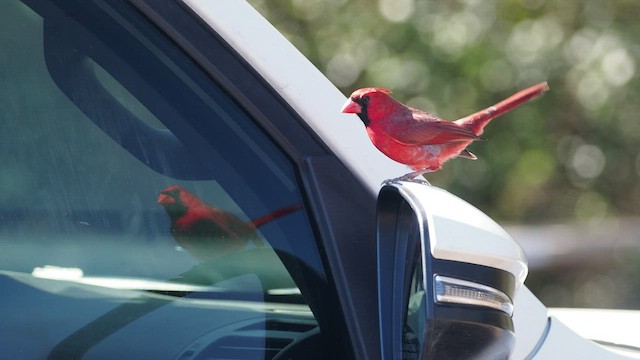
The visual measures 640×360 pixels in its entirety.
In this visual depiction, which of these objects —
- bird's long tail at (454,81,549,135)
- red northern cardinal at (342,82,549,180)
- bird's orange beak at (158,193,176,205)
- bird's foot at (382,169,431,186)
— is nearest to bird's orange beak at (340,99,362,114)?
red northern cardinal at (342,82,549,180)

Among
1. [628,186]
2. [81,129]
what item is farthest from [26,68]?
[628,186]

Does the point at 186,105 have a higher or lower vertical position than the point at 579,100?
lower

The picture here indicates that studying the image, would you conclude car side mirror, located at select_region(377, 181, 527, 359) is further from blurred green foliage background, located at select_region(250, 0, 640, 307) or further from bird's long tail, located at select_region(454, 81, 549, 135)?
blurred green foliage background, located at select_region(250, 0, 640, 307)

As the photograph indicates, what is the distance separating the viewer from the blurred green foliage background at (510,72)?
19.2 feet

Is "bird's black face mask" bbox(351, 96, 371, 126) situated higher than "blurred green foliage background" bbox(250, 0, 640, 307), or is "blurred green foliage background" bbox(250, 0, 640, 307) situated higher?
"blurred green foliage background" bbox(250, 0, 640, 307)

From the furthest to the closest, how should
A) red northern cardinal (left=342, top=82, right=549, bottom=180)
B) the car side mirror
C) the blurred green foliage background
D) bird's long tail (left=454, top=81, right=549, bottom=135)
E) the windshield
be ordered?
the blurred green foliage background, bird's long tail (left=454, top=81, right=549, bottom=135), red northern cardinal (left=342, top=82, right=549, bottom=180), the windshield, the car side mirror

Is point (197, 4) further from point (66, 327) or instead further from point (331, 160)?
point (66, 327)

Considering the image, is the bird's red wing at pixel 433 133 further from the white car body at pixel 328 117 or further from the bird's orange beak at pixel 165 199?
the bird's orange beak at pixel 165 199

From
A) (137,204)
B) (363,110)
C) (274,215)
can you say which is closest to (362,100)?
(363,110)

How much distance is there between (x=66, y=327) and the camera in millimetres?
1394

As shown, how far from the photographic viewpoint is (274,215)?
1425 mm

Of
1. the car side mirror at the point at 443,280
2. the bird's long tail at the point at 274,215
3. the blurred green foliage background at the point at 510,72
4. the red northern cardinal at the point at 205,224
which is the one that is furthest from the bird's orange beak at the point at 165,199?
the blurred green foliage background at the point at 510,72

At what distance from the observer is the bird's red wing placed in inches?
69.5

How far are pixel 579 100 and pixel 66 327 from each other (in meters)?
5.04
